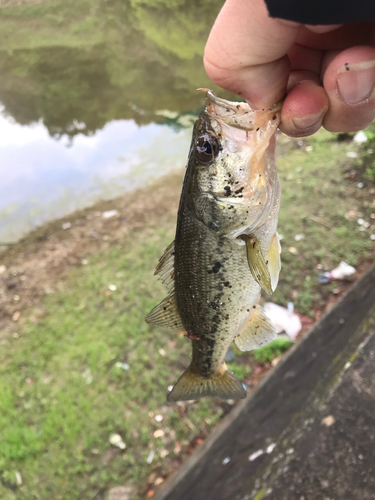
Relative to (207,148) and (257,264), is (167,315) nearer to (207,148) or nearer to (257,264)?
(257,264)

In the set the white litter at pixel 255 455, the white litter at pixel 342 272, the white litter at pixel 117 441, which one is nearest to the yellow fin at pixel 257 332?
the white litter at pixel 255 455

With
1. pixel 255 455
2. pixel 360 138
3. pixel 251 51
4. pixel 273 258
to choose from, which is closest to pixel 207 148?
pixel 251 51

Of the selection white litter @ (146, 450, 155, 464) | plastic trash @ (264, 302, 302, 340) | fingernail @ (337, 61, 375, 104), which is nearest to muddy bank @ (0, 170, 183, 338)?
white litter @ (146, 450, 155, 464)

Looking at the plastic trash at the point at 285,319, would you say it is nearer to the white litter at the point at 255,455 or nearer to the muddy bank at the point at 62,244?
the white litter at the point at 255,455

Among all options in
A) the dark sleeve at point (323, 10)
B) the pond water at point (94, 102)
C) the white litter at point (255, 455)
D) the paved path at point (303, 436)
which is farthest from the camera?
the pond water at point (94, 102)

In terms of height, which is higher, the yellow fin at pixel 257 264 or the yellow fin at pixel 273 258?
the yellow fin at pixel 257 264
